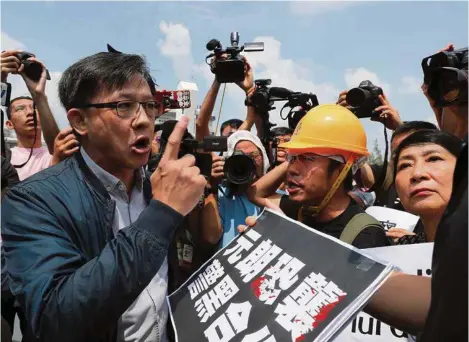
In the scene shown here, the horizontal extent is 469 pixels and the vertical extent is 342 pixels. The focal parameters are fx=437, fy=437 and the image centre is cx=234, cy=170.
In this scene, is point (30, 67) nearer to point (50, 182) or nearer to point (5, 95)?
point (5, 95)

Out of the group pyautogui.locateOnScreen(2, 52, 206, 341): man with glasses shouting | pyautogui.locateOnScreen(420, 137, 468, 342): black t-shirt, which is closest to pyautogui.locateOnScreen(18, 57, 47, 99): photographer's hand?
pyautogui.locateOnScreen(2, 52, 206, 341): man with glasses shouting

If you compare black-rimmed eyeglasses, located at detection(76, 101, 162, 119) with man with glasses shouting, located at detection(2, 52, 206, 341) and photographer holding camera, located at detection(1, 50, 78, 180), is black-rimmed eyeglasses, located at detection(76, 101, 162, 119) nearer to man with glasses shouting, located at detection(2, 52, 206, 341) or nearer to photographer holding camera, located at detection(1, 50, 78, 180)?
man with glasses shouting, located at detection(2, 52, 206, 341)

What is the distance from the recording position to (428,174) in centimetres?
194

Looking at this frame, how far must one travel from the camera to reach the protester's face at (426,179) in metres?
1.91

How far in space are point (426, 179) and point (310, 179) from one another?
0.55m

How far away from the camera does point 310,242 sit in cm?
141

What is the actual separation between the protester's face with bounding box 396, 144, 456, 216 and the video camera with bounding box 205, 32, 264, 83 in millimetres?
2039

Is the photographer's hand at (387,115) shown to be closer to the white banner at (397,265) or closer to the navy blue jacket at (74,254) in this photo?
the white banner at (397,265)

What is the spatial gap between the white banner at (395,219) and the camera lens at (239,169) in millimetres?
827

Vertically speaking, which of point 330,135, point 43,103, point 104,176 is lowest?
point 104,176

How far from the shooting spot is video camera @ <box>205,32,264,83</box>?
148 inches

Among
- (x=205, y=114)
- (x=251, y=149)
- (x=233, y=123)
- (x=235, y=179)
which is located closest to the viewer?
(x=235, y=179)

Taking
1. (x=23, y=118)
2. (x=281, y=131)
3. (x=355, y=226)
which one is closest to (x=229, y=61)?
(x=281, y=131)

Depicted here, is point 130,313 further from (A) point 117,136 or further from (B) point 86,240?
(A) point 117,136
